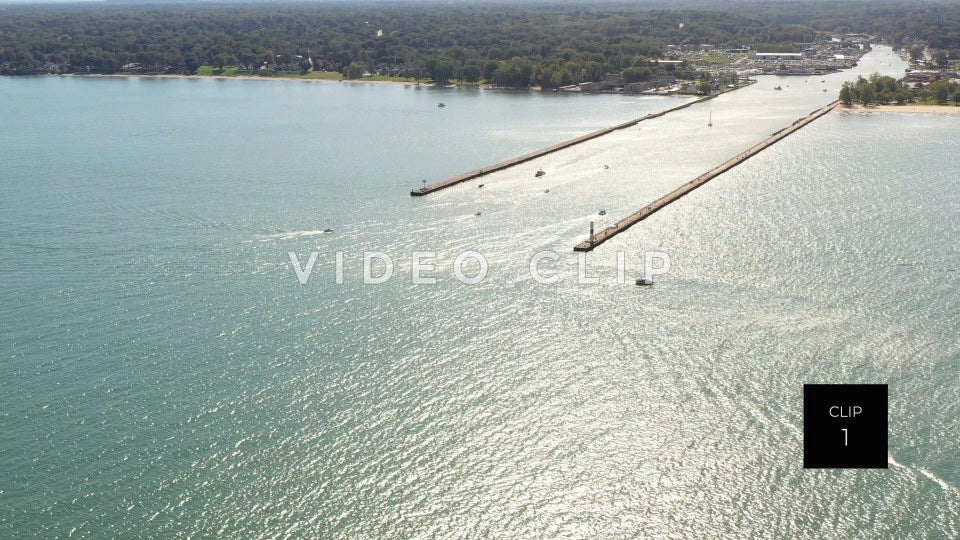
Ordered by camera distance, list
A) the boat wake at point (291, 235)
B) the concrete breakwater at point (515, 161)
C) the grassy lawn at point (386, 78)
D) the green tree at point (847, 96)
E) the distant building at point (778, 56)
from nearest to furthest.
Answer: the boat wake at point (291, 235) → the concrete breakwater at point (515, 161) → the green tree at point (847, 96) → the grassy lawn at point (386, 78) → the distant building at point (778, 56)

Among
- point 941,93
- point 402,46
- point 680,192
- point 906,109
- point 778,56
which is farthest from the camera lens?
point 402,46

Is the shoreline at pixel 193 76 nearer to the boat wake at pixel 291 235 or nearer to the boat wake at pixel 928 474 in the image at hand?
the boat wake at pixel 291 235

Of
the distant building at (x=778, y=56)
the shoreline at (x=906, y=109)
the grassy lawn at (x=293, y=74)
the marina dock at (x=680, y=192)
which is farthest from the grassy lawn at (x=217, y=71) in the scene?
the marina dock at (x=680, y=192)

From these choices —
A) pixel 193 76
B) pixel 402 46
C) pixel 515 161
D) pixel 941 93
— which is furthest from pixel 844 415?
pixel 402 46

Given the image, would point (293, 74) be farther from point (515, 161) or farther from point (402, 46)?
point (515, 161)

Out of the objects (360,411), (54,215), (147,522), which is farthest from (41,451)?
(54,215)

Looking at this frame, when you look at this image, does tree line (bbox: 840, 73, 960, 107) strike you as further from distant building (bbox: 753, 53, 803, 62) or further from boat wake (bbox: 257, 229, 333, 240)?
boat wake (bbox: 257, 229, 333, 240)

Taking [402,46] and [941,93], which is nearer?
[941,93]
